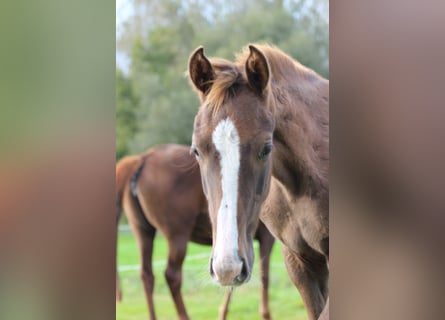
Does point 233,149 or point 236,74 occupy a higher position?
point 236,74

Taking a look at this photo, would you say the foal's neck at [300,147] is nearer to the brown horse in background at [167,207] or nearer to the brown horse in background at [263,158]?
the brown horse in background at [263,158]

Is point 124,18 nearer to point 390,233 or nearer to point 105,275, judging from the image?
point 105,275

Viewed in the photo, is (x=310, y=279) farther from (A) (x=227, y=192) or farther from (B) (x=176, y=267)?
(B) (x=176, y=267)

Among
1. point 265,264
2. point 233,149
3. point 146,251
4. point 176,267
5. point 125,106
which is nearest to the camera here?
point 233,149

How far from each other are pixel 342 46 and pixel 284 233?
1.01m

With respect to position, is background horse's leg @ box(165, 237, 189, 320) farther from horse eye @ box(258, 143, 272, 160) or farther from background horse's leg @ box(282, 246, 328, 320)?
horse eye @ box(258, 143, 272, 160)

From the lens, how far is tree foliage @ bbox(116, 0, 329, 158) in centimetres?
326

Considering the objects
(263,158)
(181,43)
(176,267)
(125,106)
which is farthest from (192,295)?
(263,158)

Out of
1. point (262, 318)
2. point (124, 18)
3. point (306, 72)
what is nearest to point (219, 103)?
point (306, 72)

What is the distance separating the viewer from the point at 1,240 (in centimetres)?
153

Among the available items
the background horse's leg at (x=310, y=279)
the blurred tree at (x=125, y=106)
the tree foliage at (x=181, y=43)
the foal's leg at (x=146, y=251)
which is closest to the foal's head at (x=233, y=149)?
the background horse's leg at (x=310, y=279)

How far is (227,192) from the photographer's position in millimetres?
1851

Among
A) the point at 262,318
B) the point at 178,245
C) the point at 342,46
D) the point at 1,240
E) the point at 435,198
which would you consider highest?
the point at 342,46

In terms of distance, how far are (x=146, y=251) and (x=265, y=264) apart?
80 centimetres
